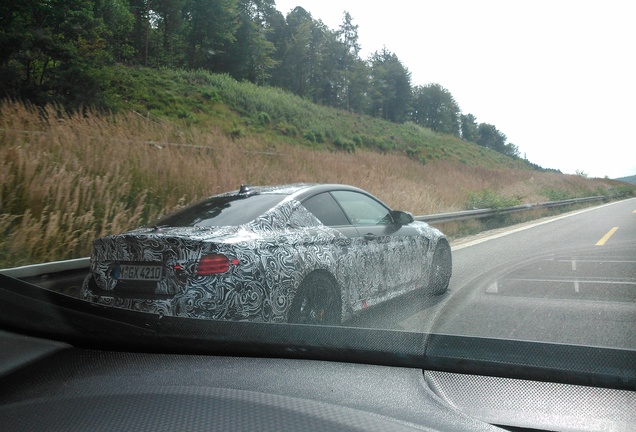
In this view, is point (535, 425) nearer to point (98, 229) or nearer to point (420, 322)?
point (420, 322)

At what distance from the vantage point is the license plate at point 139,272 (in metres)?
3.92

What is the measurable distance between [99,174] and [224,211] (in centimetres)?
484

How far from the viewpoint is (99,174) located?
8617mm

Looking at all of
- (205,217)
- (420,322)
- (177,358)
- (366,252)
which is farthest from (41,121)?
(177,358)

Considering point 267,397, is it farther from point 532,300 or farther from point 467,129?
point 467,129

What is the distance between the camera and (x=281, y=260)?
408 centimetres

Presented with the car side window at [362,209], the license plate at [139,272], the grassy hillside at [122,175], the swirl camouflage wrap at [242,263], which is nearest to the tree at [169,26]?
the grassy hillside at [122,175]

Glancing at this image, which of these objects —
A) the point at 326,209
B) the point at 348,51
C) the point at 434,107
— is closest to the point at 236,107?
the point at 326,209

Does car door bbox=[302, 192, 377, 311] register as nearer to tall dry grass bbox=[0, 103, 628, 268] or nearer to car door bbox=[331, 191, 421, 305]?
car door bbox=[331, 191, 421, 305]

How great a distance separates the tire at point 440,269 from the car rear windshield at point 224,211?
2.49 m

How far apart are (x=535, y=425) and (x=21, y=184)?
278 inches

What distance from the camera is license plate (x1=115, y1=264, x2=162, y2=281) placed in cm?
392

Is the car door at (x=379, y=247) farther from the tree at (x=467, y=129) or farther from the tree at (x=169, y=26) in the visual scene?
the tree at (x=467, y=129)

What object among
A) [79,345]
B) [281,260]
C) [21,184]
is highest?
[21,184]
